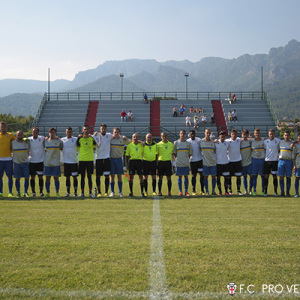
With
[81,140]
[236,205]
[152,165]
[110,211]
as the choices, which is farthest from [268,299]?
[81,140]

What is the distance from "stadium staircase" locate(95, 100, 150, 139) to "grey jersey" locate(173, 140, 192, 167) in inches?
849

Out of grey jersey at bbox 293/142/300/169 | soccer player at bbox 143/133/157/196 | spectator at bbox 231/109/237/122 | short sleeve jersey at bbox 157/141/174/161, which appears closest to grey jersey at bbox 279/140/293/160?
grey jersey at bbox 293/142/300/169

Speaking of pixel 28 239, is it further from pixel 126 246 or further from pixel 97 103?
pixel 97 103

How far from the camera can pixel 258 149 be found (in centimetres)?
972

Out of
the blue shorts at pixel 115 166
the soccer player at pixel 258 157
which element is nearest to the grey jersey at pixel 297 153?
the soccer player at pixel 258 157

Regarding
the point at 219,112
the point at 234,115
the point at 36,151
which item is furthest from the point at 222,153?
the point at 219,112

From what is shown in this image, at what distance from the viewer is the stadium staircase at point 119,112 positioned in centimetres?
3272

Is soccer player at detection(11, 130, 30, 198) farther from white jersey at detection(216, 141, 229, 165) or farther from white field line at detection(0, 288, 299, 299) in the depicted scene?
white field line at detection(0, 288, 299, 299)

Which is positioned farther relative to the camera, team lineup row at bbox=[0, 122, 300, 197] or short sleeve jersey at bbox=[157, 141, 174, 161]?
short sleeve jersey at bbox=[157, 141, 174, 161]

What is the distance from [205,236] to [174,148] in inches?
201

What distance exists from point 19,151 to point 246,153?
6.52 metres

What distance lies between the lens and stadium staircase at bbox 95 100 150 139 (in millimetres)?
32719

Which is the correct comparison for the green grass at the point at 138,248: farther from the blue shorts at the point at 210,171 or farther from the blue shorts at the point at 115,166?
the blue shorts at the point at 210,171

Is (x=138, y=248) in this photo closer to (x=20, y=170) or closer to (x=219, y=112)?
(x=20, y=170)
